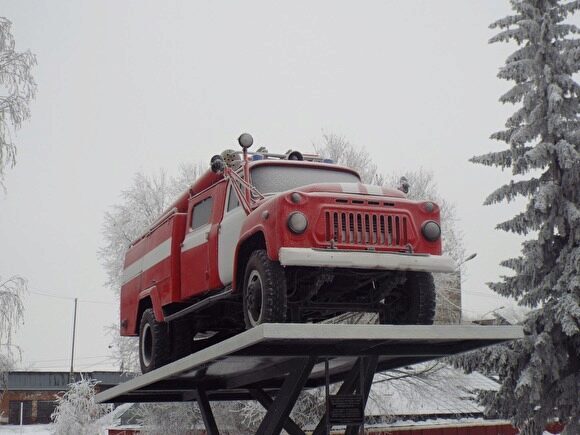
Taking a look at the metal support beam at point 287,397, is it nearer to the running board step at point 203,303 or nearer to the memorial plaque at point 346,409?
the memorial plaque at point 346,409

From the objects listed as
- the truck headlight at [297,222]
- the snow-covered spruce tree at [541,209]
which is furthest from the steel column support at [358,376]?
the snow-covered spruce tree at [541,209]

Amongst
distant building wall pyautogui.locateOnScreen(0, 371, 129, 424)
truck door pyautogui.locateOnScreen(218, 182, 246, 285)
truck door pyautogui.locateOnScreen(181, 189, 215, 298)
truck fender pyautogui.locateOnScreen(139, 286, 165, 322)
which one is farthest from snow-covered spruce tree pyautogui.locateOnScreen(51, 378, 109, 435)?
truck door pyautogui.locateOnScreen(218, 182, 246, 285)

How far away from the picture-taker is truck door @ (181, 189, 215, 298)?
911 cm

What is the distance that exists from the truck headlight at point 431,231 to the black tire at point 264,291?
144 cm

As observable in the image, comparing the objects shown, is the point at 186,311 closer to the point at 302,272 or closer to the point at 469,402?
the point at 302,272

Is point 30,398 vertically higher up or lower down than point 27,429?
higher up

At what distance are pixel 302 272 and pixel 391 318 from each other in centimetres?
125

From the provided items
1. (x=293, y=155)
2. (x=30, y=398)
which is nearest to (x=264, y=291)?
(x=293, y=155)

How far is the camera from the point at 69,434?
1262 inches

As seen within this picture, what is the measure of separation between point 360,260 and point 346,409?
1666 millimetres

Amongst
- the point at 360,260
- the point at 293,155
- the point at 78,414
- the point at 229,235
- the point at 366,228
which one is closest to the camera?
the point at 360,260

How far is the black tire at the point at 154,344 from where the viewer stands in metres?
10.2

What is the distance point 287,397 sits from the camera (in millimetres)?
8219

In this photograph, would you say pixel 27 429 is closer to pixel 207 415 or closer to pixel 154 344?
pixel 207 415
